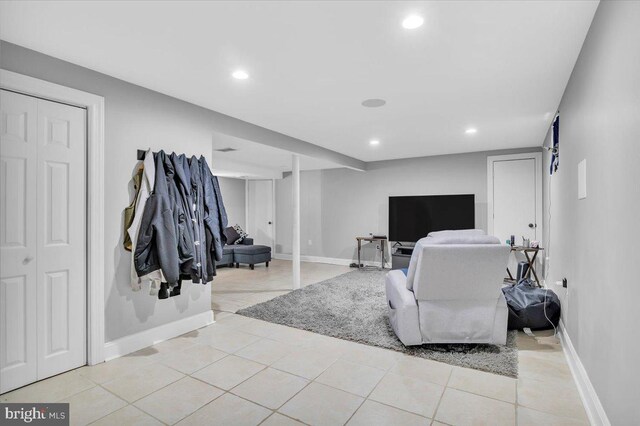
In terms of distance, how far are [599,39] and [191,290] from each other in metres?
3.67

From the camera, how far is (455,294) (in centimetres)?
273

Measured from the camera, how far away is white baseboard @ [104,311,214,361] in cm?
274

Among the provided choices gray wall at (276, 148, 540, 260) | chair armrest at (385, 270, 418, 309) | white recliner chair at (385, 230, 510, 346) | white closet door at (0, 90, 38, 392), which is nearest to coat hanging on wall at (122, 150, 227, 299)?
white closet door at (0, 90, 38, 392)

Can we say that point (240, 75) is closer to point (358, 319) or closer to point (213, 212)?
point (213, 212)

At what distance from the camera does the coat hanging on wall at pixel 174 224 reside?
2.77 metres

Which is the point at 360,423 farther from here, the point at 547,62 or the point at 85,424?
the point at 547,62

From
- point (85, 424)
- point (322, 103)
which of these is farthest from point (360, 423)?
point (322, 103)

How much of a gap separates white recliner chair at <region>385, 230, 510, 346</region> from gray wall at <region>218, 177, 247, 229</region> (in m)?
6.31

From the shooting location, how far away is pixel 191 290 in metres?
3.40

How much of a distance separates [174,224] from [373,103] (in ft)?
7.47

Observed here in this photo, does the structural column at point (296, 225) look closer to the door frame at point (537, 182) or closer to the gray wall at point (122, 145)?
the gray wall at point (122, 145)

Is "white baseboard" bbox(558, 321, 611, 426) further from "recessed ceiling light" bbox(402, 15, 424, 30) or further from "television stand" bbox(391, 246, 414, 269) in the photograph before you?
"television stand" bbox(391, 246, 414, 269)

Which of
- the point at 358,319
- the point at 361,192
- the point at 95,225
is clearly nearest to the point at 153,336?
the point at 95,225

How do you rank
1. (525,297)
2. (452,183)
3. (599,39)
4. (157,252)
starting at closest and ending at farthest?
1. (599,39)
2. (157,252)
3. (525,297)
4. (452,183)
